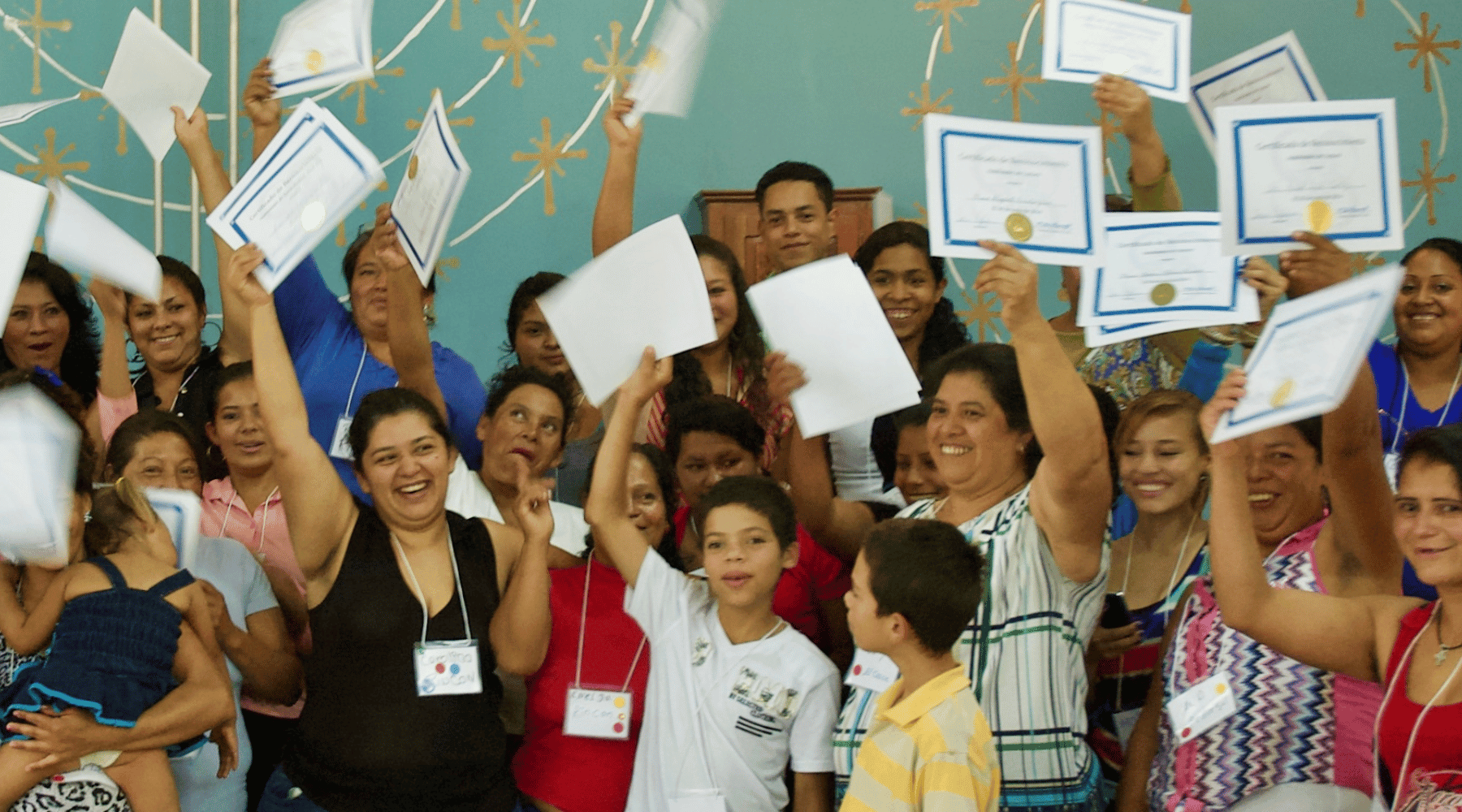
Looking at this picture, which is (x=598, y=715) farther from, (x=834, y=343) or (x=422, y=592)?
(x=834, y=343)

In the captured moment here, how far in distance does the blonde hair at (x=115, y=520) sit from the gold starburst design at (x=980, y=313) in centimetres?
340

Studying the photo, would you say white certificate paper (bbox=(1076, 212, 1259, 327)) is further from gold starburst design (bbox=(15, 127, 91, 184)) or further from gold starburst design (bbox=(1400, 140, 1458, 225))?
gold starburst design (bbox=(15, 127, 91, 184))

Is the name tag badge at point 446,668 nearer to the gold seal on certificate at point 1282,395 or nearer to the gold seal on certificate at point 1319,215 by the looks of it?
the gold seal on certificate at point 1282,395

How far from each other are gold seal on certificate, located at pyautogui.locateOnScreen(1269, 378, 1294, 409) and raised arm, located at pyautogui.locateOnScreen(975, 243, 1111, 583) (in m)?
0.29

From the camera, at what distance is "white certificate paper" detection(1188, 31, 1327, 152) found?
9.44ft

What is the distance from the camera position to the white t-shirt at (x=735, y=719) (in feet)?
8.30

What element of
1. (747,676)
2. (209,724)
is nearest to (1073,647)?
(747,676)

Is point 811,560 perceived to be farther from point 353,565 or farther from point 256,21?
point 256,21

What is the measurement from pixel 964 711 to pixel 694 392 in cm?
141

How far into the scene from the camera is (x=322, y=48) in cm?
302

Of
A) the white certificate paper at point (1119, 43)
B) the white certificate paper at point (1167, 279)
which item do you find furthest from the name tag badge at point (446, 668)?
the white certificate paper at point (1119, 43)

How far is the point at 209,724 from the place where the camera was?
101 inches

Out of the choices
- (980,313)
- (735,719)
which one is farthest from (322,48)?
(980,313)

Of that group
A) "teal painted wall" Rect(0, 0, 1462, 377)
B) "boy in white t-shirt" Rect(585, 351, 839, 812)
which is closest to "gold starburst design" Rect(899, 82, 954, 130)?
"teal painted wall" Rect(0, 0, 1462, 377)
